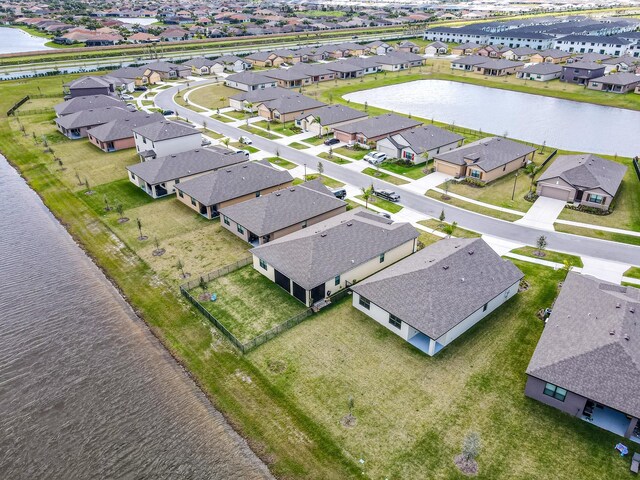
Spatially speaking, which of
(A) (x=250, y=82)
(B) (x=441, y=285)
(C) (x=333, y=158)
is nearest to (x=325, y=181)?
(C) (x=333, y=158)

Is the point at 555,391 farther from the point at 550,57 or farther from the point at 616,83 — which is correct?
the point at 550,57

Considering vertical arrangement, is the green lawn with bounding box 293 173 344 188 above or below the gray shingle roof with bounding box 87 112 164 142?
below

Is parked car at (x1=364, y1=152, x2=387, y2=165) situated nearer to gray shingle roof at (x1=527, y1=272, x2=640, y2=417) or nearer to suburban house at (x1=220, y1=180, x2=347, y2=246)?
suburban house at (x1=220, y1=180, x2=347, y2=246)

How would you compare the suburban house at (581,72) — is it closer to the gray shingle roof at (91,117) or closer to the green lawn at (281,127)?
the green lawn at (281,127)

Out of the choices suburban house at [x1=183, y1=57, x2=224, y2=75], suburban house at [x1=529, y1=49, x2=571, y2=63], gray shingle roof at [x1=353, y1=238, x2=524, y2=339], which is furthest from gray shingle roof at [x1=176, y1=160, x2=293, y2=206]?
suburban house at [x1=529, y1=49, x2=571, y2=63]

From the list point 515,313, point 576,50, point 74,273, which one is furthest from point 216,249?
point 576,50
